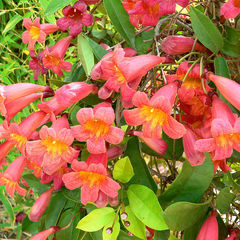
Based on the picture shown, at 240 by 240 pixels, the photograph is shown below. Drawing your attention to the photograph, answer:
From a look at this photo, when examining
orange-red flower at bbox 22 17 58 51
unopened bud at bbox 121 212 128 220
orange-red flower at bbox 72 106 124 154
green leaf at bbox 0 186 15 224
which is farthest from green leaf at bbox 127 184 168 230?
green leaf at bbox 0 186 15 224

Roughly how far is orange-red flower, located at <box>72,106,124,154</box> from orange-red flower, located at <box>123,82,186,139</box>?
0.08ft

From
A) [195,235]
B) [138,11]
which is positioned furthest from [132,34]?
[195,235]

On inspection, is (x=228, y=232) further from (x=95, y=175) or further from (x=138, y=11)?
(x=138, y=11)

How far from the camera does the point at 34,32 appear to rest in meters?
0.74

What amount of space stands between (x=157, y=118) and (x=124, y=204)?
0.21 meters

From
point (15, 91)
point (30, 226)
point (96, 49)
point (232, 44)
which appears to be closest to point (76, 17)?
point (96, 49)

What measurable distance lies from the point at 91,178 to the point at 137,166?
96mm

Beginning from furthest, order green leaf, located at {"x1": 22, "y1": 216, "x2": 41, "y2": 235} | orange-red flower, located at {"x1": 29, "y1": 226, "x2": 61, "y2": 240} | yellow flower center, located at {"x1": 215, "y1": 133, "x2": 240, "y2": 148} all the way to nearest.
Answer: green leaf, located at {"x1": 22, "y1": 216, "x2": 41, "y2": 235} → orange-red flower, located at {"x1": 29, "y1": 226, "x2": 61, "y2": 240} → yellow flower center, located at {"x1": 215, "y1": 133, "x2": 240, "y2": 148}

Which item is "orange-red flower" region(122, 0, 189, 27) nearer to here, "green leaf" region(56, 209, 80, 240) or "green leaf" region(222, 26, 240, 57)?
"green leaf" region(222, 26, 240, 57)

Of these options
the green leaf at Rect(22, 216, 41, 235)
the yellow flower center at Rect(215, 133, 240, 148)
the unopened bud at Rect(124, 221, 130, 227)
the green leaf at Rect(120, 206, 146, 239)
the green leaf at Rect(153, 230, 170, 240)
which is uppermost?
the yellow flower center at Rect(215, 133, 240, 148)

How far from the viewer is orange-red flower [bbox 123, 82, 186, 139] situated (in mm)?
462

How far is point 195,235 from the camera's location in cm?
59

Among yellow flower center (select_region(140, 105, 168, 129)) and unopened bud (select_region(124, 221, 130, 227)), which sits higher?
yellow flower center (select_region(140, 105, 168, 129))

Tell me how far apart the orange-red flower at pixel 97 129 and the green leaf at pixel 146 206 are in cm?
12
